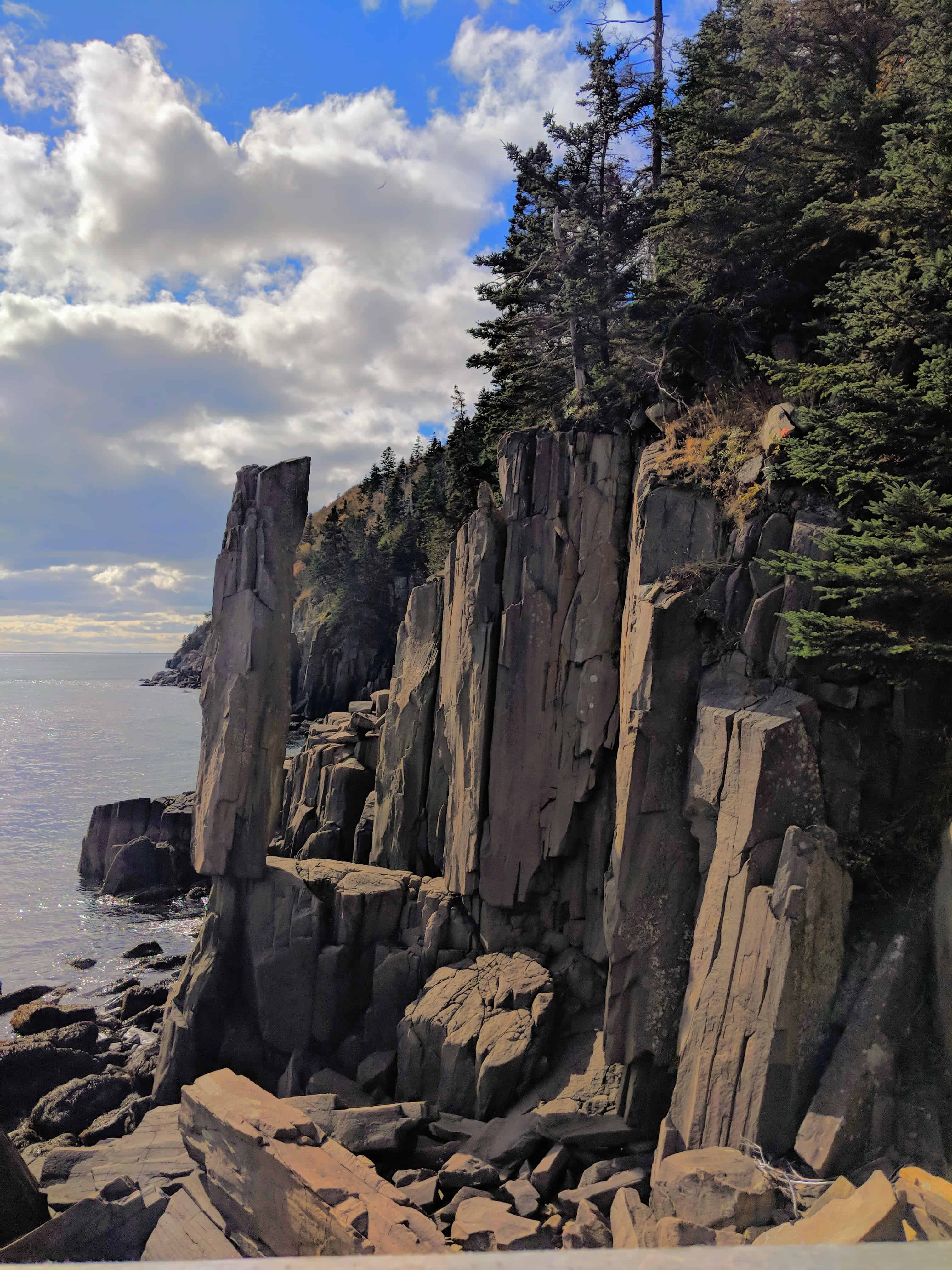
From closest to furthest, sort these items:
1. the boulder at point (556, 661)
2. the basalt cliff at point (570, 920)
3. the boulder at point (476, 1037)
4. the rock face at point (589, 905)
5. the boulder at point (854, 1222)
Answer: the boulder at point (854, 1222) → the basalt cliff at point (570, 920) → the rock face at point (589, 905) → the boulder at point (476, 1037) → the boulder at point (556, 661)

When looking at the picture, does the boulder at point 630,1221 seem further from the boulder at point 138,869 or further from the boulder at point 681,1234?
the boulder at point 138,869

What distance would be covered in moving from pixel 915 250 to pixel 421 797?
1300 cm

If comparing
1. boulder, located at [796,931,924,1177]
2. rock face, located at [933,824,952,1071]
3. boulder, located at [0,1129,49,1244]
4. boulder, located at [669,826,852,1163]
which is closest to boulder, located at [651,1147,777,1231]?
boulder, located at [669,826,852,1163]

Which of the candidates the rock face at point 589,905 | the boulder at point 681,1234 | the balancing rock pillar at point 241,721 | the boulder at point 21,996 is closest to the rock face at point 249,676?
the balancing rock pillar at point 241,721

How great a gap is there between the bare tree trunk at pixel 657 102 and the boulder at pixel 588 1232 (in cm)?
2224

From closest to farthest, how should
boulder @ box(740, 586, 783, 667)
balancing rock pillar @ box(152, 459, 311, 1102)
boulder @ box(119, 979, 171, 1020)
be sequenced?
boulder @ box(740, 586, 783, 667)
balancing rock pillar @ box(152, 459, 311, 1102)
boulder @ box(119, 979, 171, 1020)

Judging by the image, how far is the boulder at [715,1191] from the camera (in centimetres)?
647

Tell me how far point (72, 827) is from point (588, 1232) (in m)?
36.6

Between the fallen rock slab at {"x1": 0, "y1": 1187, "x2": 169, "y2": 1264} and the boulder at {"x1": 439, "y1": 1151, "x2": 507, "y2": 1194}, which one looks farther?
the boulder at {"x1": 439, "y1": 1151, "x2": 507, "y2": 1194}

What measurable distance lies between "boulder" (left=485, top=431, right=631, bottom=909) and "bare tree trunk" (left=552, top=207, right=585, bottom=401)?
4.58 meters

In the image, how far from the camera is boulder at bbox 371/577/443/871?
52.9 feet

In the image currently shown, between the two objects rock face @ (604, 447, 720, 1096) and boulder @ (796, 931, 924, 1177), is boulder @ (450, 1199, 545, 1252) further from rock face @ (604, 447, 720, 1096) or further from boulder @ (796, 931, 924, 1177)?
boulder @ (796, 931, 924, 1177)

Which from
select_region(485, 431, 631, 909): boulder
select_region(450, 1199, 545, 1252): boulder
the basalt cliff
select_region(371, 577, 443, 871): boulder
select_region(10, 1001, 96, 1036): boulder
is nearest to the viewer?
the basalt cliff

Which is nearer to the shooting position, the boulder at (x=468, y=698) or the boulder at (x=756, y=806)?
the boulder at (x=756, y=806)
